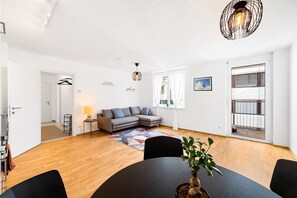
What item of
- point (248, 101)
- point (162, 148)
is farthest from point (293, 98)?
point (162, 148)

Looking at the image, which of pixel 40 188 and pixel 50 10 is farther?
pixel 50 10

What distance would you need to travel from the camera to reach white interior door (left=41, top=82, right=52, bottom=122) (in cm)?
646

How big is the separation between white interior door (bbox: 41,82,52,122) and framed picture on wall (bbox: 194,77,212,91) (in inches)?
287

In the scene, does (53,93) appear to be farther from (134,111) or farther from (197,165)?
(197,165)

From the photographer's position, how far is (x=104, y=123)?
15.1ft

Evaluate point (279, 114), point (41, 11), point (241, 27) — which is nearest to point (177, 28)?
point (241, 27)

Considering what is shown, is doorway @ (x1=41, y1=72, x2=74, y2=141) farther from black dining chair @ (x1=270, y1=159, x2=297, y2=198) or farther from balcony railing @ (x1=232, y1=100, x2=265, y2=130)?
balcony railing @ (x1=232, y1=100, x2=265, y2=130)

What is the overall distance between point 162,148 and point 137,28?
2057mm

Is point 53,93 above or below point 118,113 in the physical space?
above

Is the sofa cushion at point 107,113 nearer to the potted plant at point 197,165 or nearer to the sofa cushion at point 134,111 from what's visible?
the sofa cushion at point 134,111

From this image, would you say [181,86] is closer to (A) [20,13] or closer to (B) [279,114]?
(B) [279,114]

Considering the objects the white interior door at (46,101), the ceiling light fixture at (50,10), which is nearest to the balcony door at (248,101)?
the ceiling light fixture at (50,10)

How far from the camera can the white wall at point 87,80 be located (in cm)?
356

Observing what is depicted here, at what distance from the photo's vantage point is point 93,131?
16.1 feet
